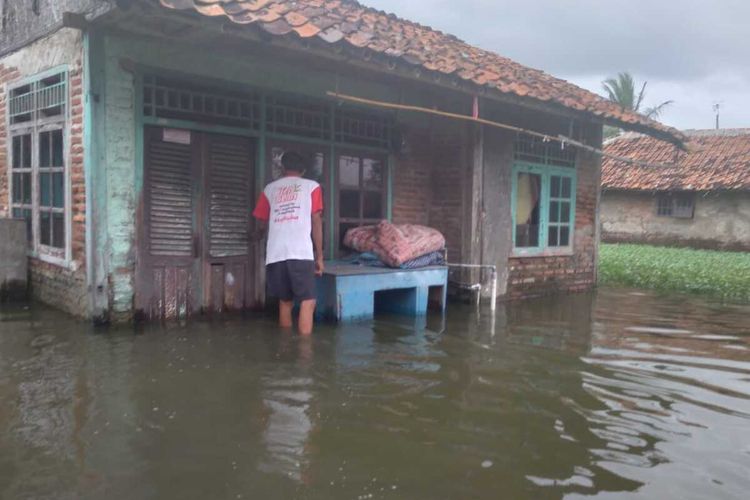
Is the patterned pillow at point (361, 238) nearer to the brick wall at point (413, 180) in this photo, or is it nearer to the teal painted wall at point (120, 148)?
the brick wall at point (413, 180)

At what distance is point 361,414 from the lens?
12.6 ft

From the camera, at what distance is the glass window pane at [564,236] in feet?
33.9

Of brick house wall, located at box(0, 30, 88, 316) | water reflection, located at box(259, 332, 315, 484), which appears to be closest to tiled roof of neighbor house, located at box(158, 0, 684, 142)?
brick house wall, located at box(0, 30, 88, 316)

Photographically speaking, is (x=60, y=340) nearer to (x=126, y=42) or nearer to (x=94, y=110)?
(x=94, y=110)

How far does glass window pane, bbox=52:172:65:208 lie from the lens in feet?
20.7

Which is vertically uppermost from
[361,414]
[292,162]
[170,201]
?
[292,162]

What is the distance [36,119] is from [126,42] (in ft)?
5.38

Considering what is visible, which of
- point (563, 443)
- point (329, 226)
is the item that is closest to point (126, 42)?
point (329, 226)

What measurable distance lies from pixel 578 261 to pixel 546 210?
1.31 metres

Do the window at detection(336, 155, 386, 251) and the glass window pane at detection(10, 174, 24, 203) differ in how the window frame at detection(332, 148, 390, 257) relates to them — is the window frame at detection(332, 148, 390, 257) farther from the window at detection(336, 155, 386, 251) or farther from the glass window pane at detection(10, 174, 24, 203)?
the glass window pane at detection(10, 174, 24, 203)

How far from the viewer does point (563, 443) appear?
11.5 feet

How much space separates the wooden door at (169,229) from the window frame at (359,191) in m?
1.86

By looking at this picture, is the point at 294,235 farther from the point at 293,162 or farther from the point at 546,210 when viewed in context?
the point at 546,210

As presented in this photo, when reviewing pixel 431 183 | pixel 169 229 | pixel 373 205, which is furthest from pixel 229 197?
pixel 431 183
